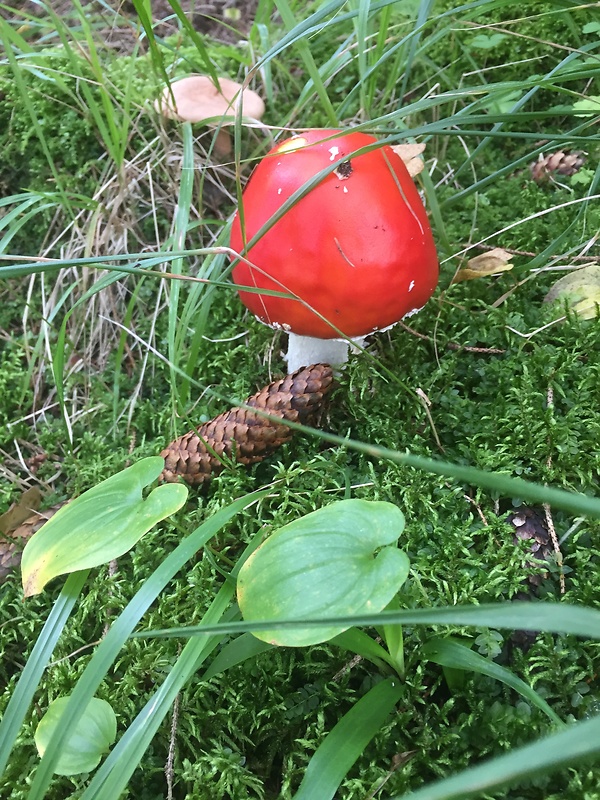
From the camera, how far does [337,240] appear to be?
1083 millimetres

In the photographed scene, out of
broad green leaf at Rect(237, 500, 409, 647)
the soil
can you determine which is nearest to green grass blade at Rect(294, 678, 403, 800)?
broad green leaf at Rect(237, 500, 409, 647)

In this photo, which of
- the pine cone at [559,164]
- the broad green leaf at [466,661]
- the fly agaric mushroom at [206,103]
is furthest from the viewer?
the pine cone at [559,164]

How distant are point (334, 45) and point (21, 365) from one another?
5.17 feet

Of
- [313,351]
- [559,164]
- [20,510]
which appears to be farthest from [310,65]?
[20,510]

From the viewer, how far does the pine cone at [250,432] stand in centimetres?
124

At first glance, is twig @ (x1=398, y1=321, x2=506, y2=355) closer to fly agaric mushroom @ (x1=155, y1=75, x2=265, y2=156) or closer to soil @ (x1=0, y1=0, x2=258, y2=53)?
fly agaric mushroom @ (x1=155, y1=75, x2=265, y2=156)

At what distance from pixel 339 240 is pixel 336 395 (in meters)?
0.42

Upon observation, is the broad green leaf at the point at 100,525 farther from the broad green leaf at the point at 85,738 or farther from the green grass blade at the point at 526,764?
the green grass blade at the point at 526,764

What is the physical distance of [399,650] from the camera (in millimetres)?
802

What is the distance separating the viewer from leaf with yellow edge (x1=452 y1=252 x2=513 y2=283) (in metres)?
1.42

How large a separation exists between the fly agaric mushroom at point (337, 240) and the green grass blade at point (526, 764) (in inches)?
31.5

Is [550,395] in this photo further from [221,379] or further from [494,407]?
[221,379]

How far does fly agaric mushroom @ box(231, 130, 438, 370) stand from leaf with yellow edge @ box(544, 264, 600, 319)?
0.45 meters

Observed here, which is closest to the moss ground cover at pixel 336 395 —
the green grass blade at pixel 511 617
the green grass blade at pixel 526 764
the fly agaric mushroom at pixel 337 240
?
the fly agaric mushroom at pixel 337 240
